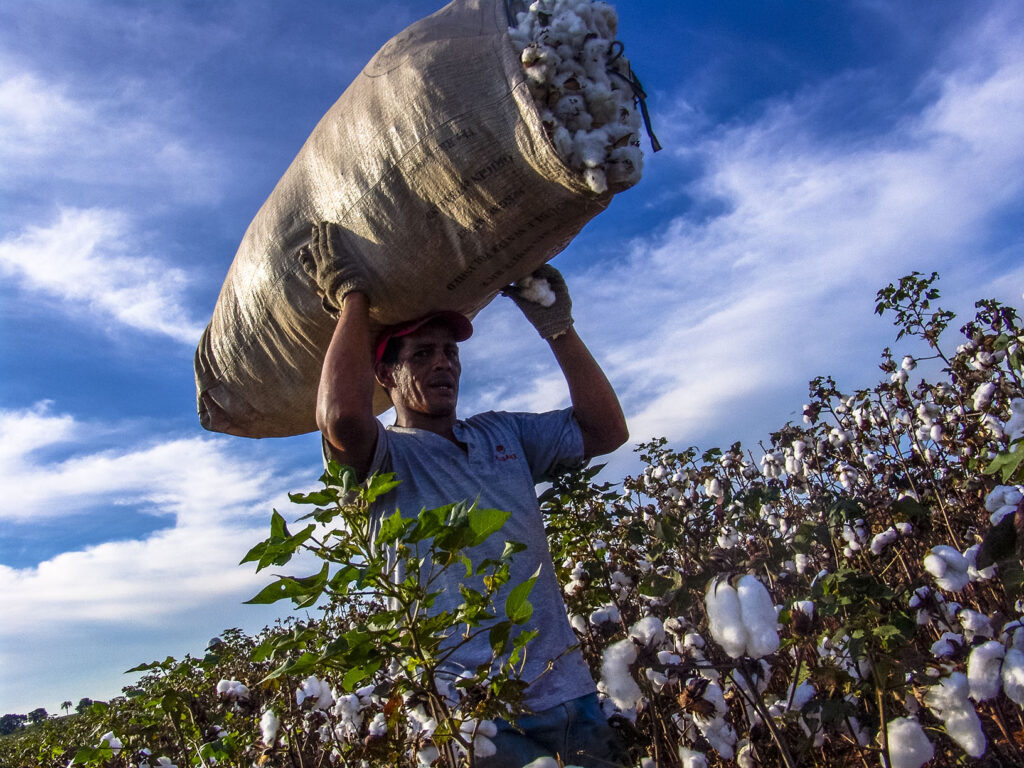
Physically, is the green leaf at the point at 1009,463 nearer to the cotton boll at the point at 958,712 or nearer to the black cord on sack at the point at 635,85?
the cotton boll at the point at 958,712

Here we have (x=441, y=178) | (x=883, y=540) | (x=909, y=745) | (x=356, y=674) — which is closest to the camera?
(x=356, y=674)

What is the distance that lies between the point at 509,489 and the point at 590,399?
1.82 ft

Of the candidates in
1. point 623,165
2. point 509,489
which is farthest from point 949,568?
point 623,165

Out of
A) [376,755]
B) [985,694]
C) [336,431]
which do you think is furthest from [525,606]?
[336,431]

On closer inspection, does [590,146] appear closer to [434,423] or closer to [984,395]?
[434,423]

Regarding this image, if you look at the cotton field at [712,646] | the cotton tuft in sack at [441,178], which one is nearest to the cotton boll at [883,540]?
the cotton field at [712,646]

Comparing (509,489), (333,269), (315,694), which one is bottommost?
(315,694)

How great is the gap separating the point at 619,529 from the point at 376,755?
2.14 metres

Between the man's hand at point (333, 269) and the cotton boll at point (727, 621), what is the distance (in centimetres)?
158

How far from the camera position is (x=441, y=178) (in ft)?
7.08

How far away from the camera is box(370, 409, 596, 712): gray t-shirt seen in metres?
2.03

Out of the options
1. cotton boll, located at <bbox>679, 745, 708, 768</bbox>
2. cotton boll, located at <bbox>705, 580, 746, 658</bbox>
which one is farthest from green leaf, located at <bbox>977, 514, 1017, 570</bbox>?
cotton boll, located at <bbox>679, 745, 708, 768</bbox>

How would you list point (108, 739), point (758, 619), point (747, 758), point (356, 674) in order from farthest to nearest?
point (108, 739) → point (747, 758) → point (758, 619) → point (356, 674)

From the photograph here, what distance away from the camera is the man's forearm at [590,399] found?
8.98 feet
